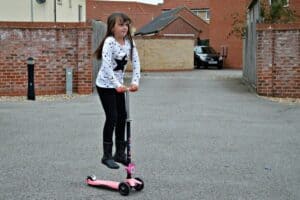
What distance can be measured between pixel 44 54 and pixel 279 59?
6669 mm

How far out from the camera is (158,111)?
45.1 feet

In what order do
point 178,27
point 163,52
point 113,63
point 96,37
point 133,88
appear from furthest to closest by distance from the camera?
point 178,27, point 163,52, point 96,37, point 113,63, point 133,88

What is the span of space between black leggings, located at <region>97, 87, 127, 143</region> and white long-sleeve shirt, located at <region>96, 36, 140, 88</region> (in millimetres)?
105

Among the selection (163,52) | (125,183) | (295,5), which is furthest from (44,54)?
(163,52)

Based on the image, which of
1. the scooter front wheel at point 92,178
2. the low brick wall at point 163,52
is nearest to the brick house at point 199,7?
the low brick wall at point 163,52

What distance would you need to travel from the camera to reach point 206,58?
132 feet

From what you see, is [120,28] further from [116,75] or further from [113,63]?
[116,75]

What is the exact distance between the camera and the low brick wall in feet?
118

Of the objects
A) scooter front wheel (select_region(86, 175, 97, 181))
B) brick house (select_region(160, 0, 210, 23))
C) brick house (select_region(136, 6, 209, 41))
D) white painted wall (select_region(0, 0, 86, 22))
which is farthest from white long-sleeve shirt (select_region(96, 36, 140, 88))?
brick house (select_region(160, 0, 210, 23))

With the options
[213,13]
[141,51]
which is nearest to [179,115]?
[141,51]

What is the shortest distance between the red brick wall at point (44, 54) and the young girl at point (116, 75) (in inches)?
426

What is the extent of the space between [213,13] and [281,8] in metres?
24.0

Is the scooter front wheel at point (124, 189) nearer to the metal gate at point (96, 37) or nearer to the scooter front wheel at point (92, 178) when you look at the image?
the scooter front wheel at point (92, 178)

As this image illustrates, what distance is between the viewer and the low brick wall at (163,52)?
36.0 meters
